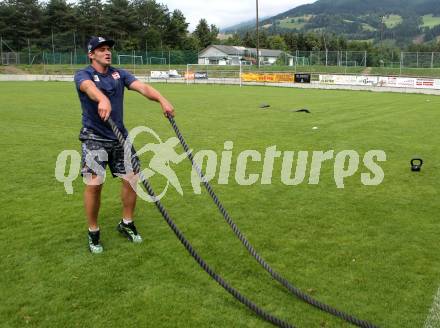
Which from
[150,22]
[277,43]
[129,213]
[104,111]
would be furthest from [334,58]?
[150,22]

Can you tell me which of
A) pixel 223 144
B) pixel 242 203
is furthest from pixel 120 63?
pixel 242 203

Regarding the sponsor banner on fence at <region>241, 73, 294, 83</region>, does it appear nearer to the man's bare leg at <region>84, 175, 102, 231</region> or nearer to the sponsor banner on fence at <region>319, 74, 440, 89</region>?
the sponsor banner on fence at <region>319, 74, 440, 89</region>

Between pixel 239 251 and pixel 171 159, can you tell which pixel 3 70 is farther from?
pixel 239 251

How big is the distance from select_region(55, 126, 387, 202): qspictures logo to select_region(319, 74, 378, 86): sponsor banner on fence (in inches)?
1119

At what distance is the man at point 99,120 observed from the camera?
5.14 metres

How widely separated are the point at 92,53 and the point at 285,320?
330cm

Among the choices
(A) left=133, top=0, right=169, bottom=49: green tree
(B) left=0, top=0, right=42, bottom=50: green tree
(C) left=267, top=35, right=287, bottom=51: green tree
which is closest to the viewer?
(B) left=0, top=0, right=42, bottom=50: green tree

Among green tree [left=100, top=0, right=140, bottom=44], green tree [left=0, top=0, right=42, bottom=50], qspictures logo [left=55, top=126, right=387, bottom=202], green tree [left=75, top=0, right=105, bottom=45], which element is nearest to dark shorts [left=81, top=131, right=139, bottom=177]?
qspictures logo [left=55, top=126, right=387, bottom=202]

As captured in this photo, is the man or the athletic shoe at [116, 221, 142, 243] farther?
the athletic shoe at [116, 221, 142, 243]

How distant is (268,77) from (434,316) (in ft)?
138

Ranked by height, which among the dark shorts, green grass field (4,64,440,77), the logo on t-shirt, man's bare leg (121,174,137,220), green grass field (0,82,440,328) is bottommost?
green grass field (0,82,440,328)

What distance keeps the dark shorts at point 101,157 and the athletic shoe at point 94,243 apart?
0.70 metres

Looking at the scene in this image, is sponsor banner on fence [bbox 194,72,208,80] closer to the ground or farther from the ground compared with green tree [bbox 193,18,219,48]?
closer to the ground

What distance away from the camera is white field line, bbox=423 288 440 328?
4.12 metres
